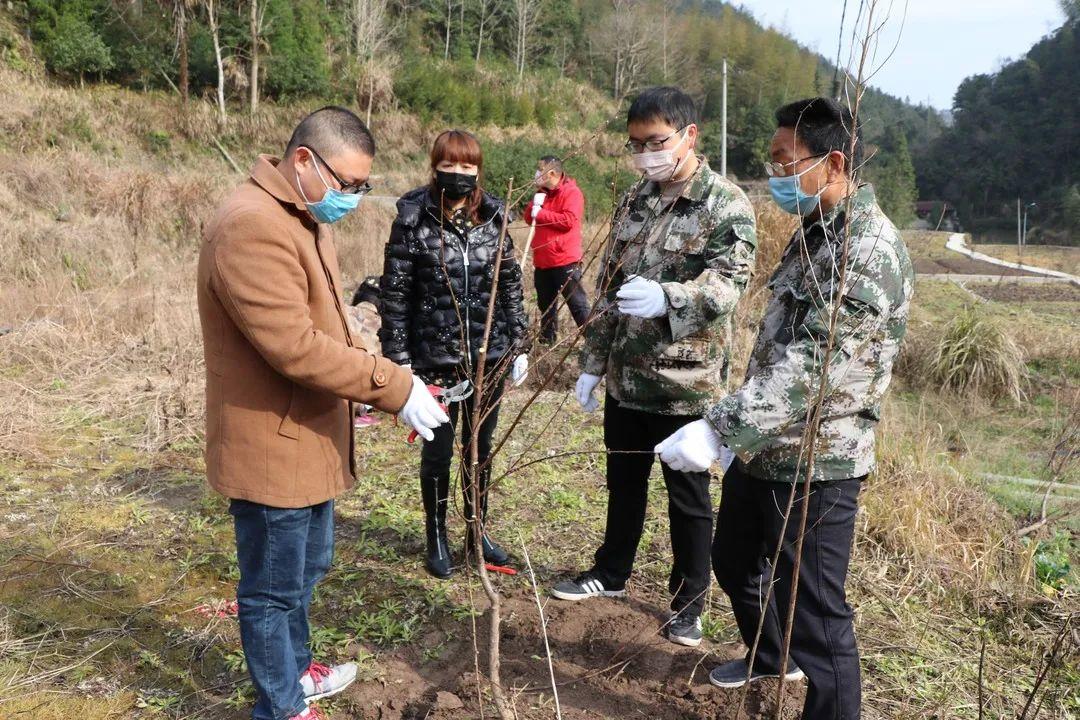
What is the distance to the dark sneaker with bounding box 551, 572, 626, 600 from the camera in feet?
9.19

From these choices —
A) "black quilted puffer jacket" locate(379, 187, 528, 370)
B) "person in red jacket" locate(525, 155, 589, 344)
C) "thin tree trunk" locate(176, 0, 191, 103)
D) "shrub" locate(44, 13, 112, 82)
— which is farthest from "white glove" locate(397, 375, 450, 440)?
"shrub" locate(44, 13, 112, 82)

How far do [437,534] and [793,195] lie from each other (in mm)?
1936

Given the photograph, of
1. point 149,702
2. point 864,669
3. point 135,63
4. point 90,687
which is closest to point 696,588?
point 864,669

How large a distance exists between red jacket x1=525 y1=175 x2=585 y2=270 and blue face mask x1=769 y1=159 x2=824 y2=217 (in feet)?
13.6

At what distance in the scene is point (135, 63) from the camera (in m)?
20.5

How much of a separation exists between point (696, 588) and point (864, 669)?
24.7 inches

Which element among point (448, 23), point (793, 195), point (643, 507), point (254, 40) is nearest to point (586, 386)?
point (643, 507)

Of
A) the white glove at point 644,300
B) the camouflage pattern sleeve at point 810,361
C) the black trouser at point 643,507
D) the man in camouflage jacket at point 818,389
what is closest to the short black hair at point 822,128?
the man in camouflage jacket at point 818,389

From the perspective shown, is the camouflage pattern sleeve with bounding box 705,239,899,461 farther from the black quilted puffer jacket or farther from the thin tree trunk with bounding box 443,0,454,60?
the thin tree trunk with bounding box 443,0,454,60

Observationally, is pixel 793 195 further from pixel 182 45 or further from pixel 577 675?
pixel 182 45

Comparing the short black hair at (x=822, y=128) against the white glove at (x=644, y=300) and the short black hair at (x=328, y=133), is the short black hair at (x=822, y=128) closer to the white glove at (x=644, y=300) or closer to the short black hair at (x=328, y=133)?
the white glove at (x=644, y=300)

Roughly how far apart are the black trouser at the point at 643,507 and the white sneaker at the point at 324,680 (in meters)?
1.03

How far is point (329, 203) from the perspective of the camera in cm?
183

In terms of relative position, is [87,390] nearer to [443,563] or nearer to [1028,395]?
[443,563]
